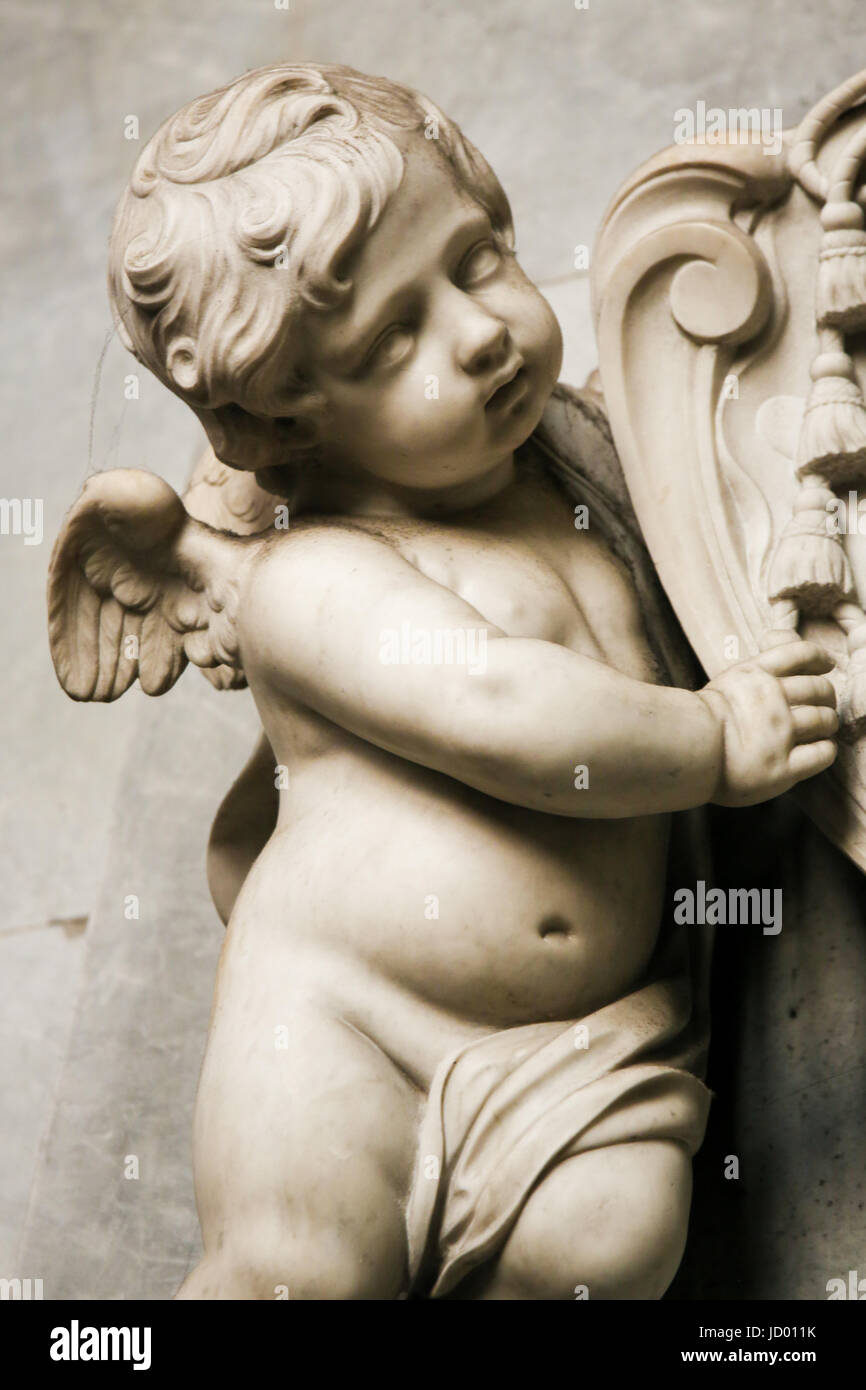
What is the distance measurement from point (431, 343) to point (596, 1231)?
1.92 feet

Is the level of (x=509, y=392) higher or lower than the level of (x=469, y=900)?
higher

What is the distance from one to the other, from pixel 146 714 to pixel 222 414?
89cm

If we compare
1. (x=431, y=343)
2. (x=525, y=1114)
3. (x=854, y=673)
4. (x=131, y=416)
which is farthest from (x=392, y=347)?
(x=131, y=416)

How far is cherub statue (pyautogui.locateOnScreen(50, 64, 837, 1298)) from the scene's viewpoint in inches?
48.9

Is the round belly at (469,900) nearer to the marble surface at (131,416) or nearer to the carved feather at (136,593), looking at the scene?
the carved feather at (136,593)

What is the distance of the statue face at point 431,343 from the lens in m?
1.32

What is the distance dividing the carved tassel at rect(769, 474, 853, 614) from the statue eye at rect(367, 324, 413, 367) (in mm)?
296

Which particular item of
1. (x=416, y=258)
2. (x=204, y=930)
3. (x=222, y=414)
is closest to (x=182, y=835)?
(x=204, y=930)

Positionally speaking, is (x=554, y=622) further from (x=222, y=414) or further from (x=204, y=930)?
(x=204, y=930)

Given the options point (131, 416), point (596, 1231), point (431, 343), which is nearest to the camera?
point (596, 1231)

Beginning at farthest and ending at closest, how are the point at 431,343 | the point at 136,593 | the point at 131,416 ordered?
the point at 131,416, the point at 136,593, the point at 431,343

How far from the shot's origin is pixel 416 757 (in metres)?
1.30

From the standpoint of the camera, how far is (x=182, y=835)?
2129mm

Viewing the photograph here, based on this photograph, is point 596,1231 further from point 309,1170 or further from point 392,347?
point 392,347
